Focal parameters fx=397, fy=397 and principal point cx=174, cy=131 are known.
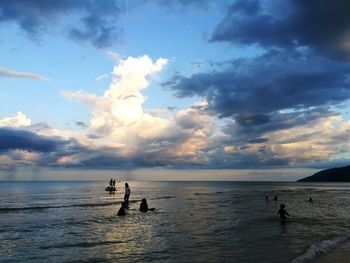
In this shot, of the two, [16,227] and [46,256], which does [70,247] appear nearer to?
[46,256]

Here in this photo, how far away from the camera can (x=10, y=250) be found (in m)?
20.8

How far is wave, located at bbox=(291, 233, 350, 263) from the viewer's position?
19.0 m

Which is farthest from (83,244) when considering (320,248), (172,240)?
(320,248)

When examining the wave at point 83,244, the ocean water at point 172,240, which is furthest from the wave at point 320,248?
the wave at point 83,244

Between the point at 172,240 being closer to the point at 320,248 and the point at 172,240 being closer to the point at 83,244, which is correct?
the point at 83,244

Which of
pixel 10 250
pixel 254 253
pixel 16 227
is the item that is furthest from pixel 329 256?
pixel 16 227

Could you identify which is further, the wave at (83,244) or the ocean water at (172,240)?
the wave at (83,244)

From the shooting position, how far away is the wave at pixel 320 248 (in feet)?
62.3

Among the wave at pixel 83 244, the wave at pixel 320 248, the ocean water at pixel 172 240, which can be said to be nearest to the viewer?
the wave at pixel 320 248

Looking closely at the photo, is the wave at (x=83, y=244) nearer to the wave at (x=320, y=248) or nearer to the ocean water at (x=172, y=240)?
the ocean water at (x=172, y=240)

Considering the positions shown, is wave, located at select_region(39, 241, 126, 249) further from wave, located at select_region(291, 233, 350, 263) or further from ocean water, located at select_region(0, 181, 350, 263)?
wave, located at select_region(291, 233, 350, 263)

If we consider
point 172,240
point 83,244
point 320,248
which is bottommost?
point 320,248

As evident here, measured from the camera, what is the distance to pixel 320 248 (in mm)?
21750

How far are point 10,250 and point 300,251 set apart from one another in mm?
15326
